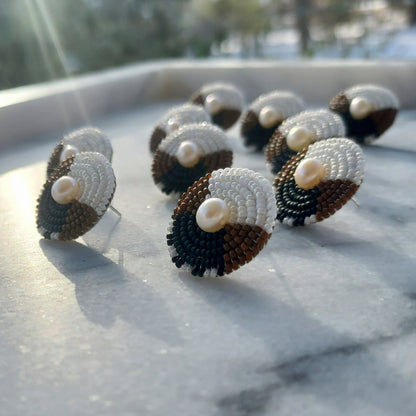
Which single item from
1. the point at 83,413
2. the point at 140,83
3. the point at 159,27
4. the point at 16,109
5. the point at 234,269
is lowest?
the point at 159,27

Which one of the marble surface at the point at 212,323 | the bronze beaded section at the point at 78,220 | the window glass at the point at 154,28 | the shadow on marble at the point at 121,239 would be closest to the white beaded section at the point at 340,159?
the marble surface at the point at 212,323

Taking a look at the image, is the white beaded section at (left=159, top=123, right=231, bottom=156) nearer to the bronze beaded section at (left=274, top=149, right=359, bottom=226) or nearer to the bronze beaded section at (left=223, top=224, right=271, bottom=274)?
the bronze beaded section at (left=274, top=149, right=359, bottom=226)

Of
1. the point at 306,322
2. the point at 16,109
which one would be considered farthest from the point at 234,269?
the point at 16,109

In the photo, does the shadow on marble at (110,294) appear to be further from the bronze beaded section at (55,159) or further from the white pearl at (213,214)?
the bronze beaded section at (55,159)

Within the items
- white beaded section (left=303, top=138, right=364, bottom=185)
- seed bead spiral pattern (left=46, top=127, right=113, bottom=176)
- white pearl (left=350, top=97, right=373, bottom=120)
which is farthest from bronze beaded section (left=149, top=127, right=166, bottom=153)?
white beaded section (left=303, top=138, right=364, bottom=185)

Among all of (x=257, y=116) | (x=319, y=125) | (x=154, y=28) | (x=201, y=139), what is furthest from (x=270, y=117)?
(x=154, y=28)

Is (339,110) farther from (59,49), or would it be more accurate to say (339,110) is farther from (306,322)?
(59,49)
